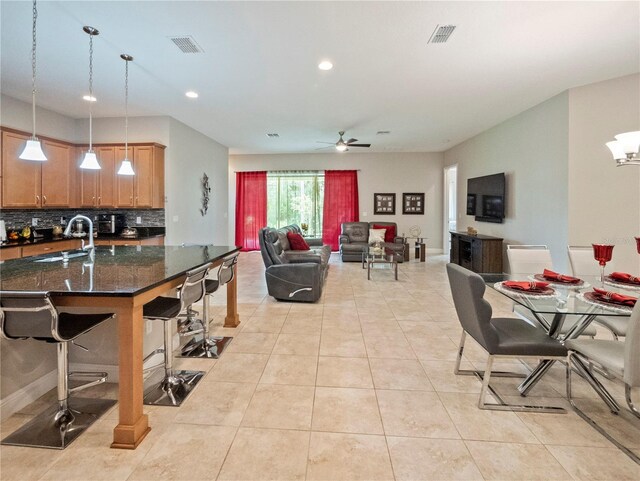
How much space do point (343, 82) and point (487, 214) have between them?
14.4 ft

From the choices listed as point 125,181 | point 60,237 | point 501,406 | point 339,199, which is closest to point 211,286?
point 501,406

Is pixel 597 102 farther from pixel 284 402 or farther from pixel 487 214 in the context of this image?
pixel 284 402

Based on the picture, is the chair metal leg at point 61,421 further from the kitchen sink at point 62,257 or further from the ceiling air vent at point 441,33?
the ceiling air vent at point 441,33

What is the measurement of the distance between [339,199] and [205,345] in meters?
7.45

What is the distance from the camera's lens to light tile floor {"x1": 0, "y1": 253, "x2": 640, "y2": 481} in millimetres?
1687

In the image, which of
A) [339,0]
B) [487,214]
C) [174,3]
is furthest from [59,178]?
[487,214]

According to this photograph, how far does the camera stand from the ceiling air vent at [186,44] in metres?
3.22

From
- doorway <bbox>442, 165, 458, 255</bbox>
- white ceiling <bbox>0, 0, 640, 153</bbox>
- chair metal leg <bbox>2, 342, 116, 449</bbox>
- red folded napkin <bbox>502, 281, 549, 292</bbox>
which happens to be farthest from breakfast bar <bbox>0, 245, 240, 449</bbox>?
doorway <bbox>442, 165, 458, 255</bbox>

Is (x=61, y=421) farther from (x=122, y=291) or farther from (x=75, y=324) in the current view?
(x=122, y=291)

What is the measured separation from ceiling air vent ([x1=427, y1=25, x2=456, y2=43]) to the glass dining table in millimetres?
2306

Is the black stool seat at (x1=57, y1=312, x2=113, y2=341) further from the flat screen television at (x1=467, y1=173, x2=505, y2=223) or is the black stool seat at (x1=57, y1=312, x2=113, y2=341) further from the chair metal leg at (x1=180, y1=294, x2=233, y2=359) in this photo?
the flat screen television at (x1=467, y1=173, x2=505, y2=223)

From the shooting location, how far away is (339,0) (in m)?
2.64

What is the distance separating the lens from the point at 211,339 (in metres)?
3.34

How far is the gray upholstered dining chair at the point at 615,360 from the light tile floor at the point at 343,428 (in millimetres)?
74
